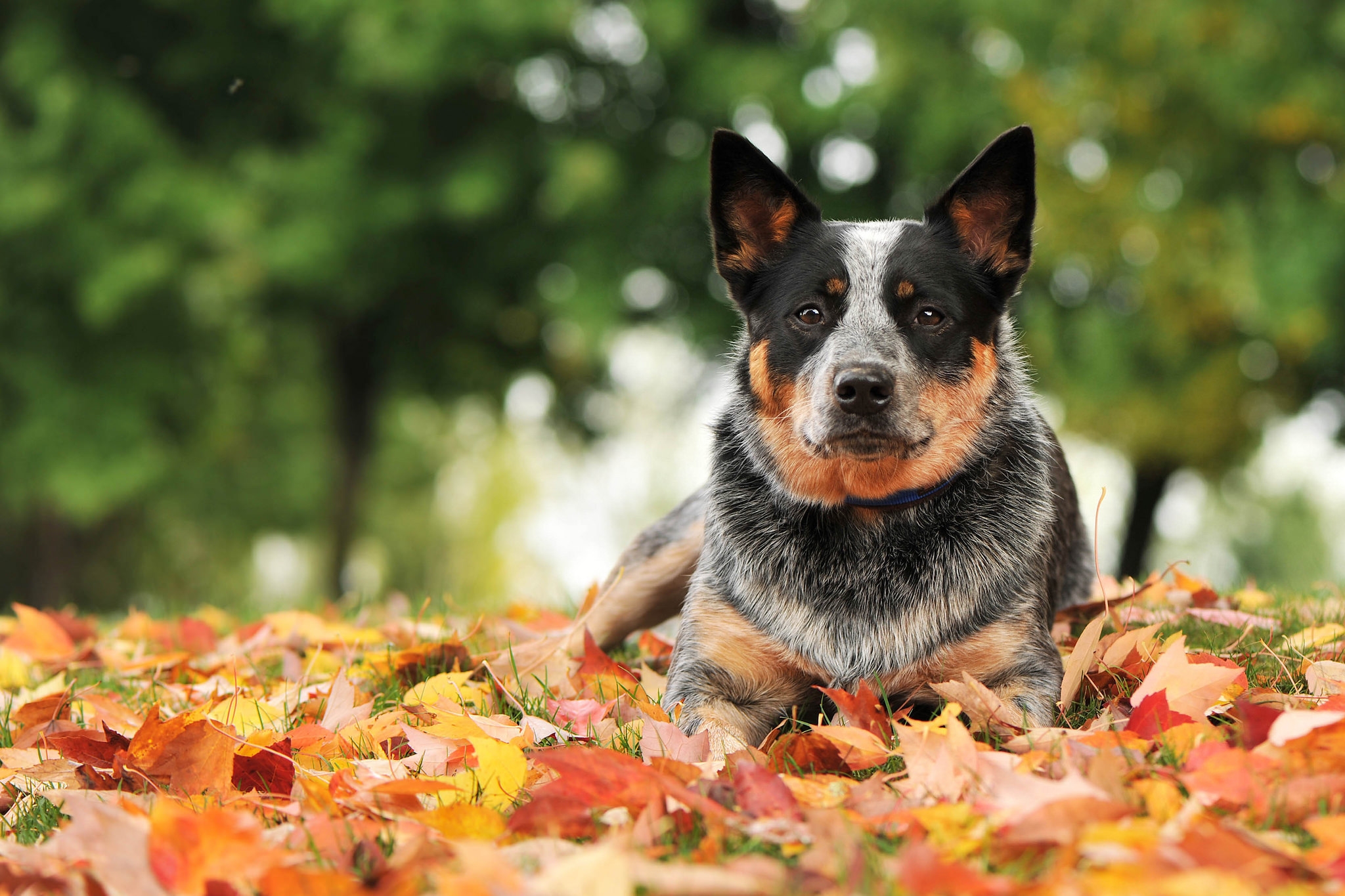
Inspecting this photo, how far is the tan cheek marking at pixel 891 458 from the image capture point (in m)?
3.19

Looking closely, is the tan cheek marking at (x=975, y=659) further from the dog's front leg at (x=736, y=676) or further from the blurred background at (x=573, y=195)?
the blurred background at (x=573, y=195)

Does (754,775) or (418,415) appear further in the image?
(418,415)

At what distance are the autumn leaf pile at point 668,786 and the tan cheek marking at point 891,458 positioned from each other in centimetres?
61

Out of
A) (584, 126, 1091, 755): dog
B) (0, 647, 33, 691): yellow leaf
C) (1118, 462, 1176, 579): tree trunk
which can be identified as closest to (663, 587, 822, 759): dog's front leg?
(584, 126, 1091, 755): dog

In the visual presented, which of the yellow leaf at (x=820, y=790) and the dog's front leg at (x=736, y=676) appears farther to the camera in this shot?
the dog's front leg at (x=736, y=676)

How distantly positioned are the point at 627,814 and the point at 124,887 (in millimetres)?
870

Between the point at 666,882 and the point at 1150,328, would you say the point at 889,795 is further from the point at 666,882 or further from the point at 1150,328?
the point at 1150,328

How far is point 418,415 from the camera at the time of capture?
20.1 m

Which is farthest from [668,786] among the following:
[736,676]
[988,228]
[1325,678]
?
[988,228]

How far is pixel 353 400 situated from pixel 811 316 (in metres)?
11.6

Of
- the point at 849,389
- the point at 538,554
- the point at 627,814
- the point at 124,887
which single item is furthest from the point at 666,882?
the point at 538,554

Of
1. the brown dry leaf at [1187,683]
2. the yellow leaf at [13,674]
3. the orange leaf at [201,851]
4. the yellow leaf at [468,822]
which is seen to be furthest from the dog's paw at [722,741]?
the yellow leaf at [13,674]

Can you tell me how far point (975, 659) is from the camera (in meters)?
3.04

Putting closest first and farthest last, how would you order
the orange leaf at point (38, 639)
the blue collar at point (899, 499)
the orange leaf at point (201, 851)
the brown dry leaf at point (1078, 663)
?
1. the orange leaf at point (201, 851)
2. the brown dry leaf at point (1078, 663)
3. the blue collar at point (899, 499)
4. the orange leaf at point (38, 639)
